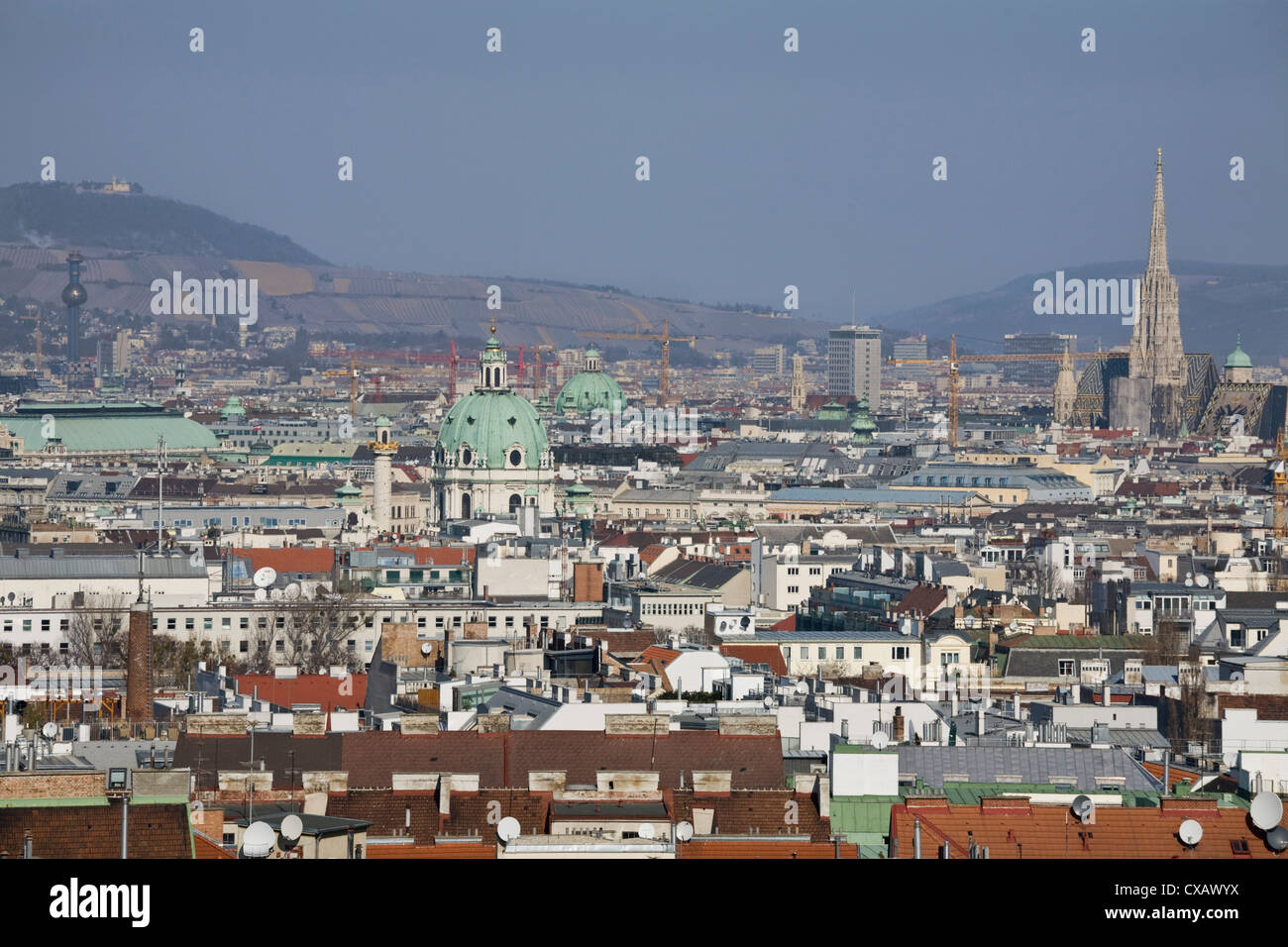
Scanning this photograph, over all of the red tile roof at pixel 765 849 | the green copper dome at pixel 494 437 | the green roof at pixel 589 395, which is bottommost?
the red tile roof at pixel 765 849

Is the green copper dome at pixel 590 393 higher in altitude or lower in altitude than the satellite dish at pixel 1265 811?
higher

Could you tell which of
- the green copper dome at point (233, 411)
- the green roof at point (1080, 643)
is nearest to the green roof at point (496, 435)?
the green roof at point (1080, 643)

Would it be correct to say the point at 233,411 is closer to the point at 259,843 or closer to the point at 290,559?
the point at 290,559

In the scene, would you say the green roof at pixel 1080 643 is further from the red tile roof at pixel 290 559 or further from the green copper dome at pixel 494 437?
the green copper dome at pixel 494 437

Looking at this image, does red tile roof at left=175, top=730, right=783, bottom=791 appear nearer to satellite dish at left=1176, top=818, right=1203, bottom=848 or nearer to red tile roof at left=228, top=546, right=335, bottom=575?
satellite dish at left=1176, top=818, right=1203, bottom=848
